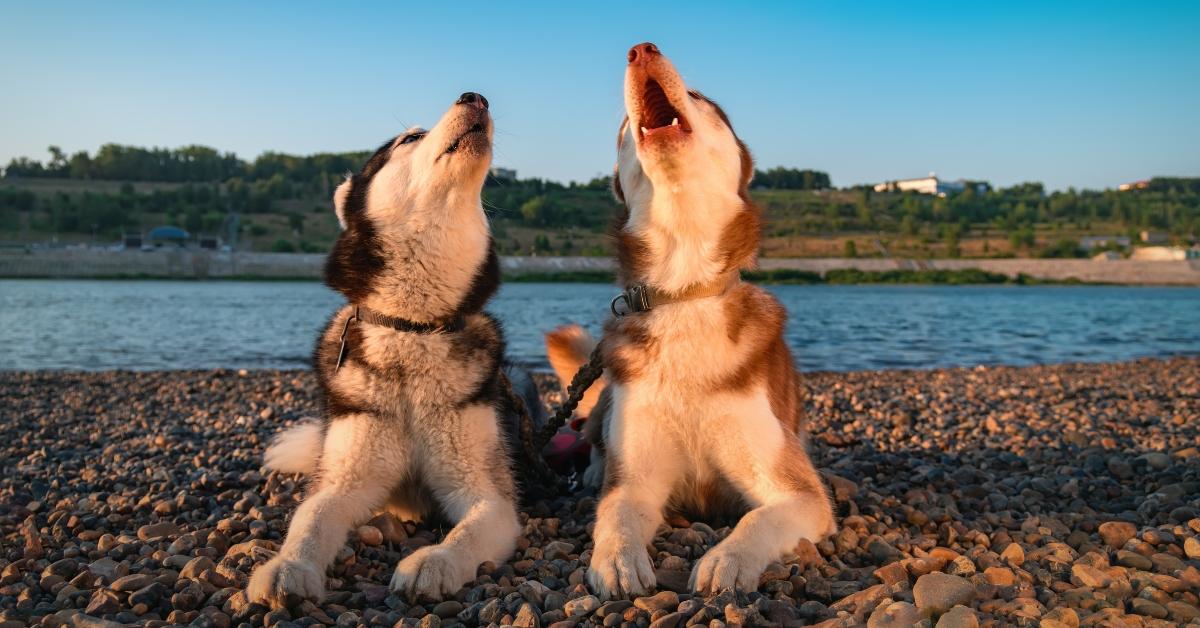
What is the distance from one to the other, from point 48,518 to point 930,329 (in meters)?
23.8

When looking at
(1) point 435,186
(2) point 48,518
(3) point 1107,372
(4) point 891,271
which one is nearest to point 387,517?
(1) point 435,186

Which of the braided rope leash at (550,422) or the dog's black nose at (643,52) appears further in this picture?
the braided rope leash at (550,422)

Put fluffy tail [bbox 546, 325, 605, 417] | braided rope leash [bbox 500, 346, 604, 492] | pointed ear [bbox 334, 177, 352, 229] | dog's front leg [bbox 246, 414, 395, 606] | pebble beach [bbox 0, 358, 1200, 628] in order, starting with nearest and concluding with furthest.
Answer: pebble beach [bbox 0, 358, 1200, 628], dog's front leg [bbox 246, 414, 395, 606], pointed ear [bbox 334, 177, 352, 229], braided rope leash [bbox 500, 346, 604, 492], fluffy tail [bbox 546, 325, 605, 417]

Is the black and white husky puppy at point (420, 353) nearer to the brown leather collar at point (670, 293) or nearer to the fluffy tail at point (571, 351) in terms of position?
the brown leather collar at point (670, 293)

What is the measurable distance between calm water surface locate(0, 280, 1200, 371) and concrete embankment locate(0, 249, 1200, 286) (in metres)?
27.5

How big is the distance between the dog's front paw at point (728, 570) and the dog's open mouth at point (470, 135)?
2189 mm

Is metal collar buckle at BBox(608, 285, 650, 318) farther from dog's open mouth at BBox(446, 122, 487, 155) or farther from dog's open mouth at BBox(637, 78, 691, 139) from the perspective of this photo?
dog's open mouth at BBox(446, 122, 487, 155)

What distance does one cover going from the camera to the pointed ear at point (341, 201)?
410 centimetres

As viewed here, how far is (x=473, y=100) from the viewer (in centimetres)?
394

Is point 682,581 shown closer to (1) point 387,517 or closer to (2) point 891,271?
(1) point 387,517

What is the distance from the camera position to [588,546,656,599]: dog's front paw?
2.96 m

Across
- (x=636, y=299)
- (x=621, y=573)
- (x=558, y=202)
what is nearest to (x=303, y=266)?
(x=558, y=202)

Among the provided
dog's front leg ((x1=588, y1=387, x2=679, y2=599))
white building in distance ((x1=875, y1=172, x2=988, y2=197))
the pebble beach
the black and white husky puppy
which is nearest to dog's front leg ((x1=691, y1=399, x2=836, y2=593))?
the pebble beach

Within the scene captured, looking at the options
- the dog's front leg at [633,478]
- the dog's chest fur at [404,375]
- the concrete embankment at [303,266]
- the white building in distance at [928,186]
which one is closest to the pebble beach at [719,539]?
the dog's front leg at [633,478]
